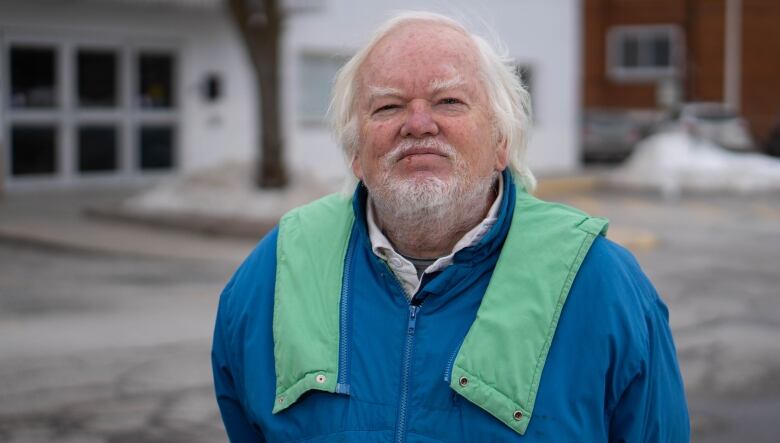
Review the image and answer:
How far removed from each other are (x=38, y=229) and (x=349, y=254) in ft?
34.8

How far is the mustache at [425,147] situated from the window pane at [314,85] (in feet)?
57.9

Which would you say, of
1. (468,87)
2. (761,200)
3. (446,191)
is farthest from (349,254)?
(761,200)

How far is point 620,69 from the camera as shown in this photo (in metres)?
37.2

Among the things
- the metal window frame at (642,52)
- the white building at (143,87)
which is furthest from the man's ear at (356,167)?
the metal window frame at (642,52)

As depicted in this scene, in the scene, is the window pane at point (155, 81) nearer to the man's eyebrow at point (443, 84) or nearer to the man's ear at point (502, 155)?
the man's ear at point (502, 155)

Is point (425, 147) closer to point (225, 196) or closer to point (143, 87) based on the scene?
point (225, 196)

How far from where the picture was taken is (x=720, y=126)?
27.1 meters

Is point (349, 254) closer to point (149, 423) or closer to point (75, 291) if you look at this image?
point (149, 423)

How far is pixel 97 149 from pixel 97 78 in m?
1.16

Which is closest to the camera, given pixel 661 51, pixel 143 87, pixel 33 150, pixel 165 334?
pixel 165 334

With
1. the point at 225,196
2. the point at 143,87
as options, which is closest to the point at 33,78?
the point at 143,87

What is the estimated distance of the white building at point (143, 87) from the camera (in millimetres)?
17172

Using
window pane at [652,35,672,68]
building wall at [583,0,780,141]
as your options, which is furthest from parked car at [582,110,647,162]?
window pane at [652,35,672,68]

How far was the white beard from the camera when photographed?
251 cm
